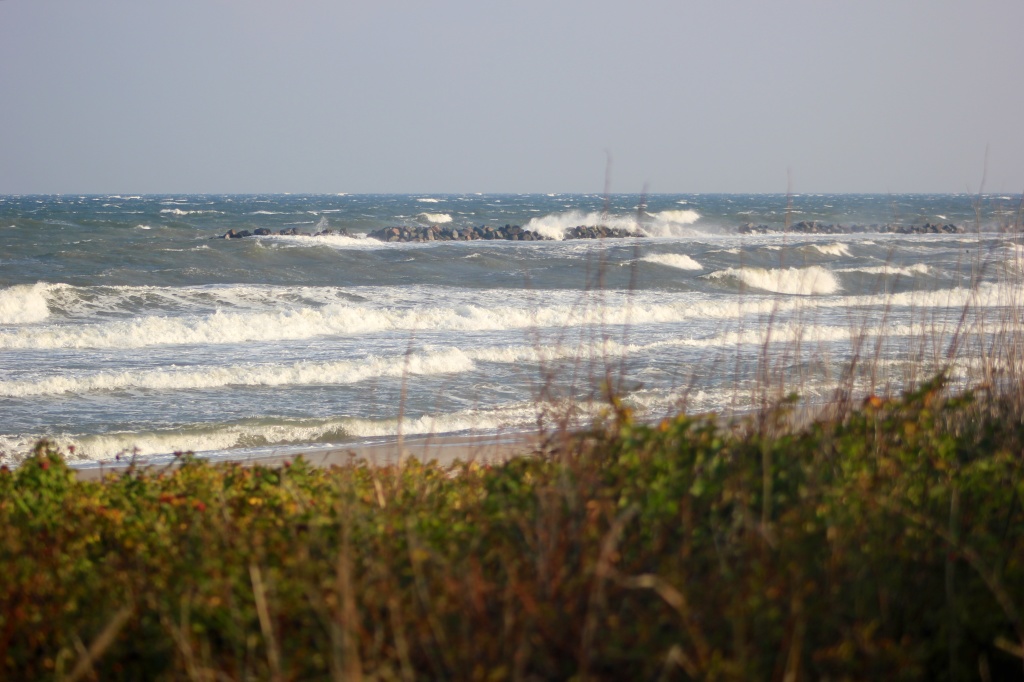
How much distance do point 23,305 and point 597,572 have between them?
1952 cm

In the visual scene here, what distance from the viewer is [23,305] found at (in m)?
19.3

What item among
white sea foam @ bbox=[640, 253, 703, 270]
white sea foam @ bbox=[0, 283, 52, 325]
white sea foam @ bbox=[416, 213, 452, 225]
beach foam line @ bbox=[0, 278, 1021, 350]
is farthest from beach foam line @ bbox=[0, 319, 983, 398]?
white sea foam @ bbox=[416, 213, 452, 225]

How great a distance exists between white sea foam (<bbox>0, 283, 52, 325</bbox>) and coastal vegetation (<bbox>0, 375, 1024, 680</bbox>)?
1620 cm

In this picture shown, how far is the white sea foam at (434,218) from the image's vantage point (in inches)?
2276

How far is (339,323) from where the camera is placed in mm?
16875

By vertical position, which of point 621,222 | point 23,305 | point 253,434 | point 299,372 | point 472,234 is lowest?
point 23,305

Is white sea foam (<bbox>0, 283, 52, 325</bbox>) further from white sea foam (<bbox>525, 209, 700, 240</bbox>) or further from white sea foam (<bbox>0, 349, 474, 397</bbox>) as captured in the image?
white sea foam (<bbox>525, 209, 700, 240</bbox>)

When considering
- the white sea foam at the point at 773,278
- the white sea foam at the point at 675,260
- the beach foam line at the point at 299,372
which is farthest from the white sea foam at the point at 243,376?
the white sea foam at the point at 675,260

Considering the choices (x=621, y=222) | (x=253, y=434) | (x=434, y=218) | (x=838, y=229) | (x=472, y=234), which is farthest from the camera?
(x=434, y=218)

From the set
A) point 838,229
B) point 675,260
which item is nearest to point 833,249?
point 675,260

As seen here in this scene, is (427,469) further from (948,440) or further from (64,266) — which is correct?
(64,266)

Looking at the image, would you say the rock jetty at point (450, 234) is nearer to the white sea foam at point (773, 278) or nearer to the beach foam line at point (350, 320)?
the white sea foam at point (773, 278)

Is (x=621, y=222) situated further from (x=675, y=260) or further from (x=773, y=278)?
(x=773, y=278)

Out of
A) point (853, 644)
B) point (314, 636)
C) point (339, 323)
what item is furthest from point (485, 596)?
point (339, 323)
